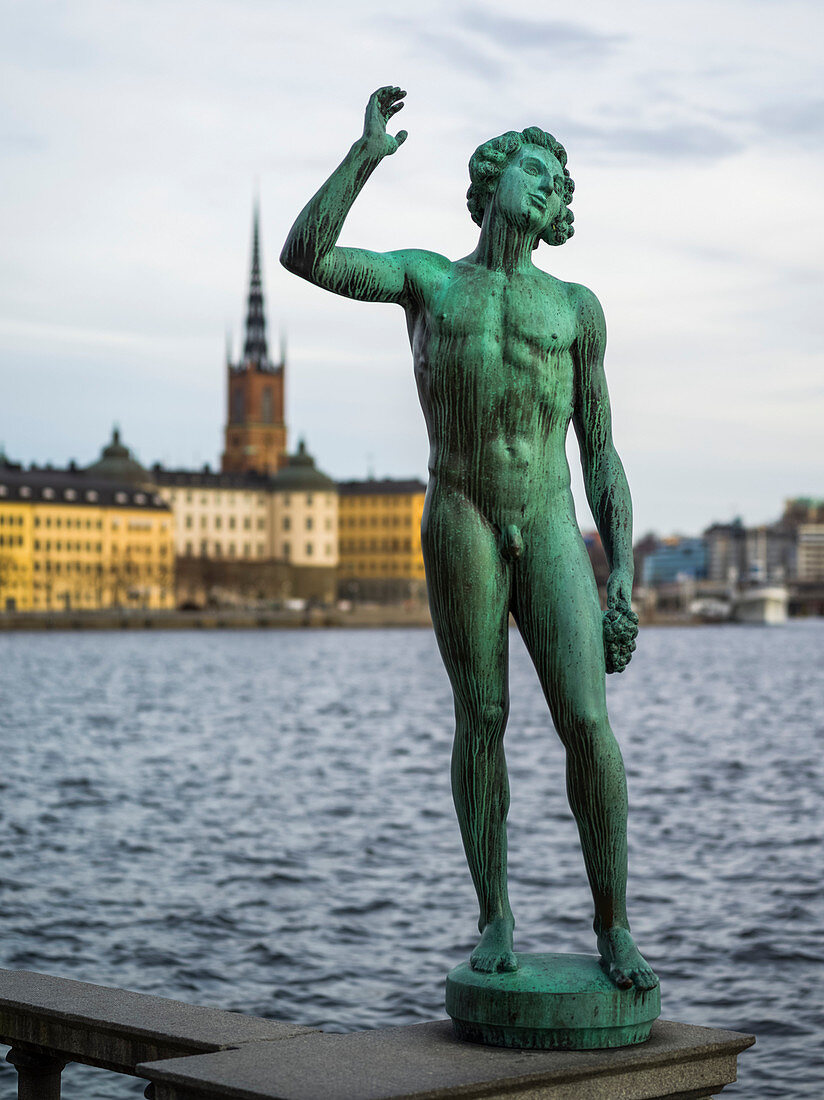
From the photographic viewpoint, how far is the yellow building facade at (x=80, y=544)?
467ft

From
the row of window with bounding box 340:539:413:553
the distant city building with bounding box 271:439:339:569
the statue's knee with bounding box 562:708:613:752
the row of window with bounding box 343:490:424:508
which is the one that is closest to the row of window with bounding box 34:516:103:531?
the distant city building with bounding box 271:439:339:569

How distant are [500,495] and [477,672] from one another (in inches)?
20.5

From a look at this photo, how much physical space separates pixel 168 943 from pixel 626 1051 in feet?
31.8

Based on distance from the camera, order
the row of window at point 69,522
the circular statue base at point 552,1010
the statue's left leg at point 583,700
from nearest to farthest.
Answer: the circular statue base at point 552,1010 < the statue's left leg at point 583,700 < the row of window at point 69,522

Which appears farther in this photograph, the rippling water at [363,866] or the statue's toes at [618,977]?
the rippling water at [363,866]

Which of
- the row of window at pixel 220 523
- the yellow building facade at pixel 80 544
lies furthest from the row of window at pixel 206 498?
the yellow building facade at pixel 80 544

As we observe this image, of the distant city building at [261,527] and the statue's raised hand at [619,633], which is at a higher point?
the distant city building at [261,527]

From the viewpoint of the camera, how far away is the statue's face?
16.9ft

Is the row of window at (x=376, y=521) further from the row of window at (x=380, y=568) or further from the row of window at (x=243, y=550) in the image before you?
the row of window at (x=243, y=550)

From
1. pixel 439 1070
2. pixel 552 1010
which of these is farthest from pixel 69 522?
pixel 439 1070

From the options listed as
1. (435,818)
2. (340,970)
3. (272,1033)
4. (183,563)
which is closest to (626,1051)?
(272,1033)

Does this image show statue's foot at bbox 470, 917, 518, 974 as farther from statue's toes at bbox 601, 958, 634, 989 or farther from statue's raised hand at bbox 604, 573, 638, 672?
statue's raised hand at bbox 604, 573, 638, 672

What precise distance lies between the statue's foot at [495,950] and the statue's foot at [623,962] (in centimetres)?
26

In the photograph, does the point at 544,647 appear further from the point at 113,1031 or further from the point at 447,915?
the point at 447,915
